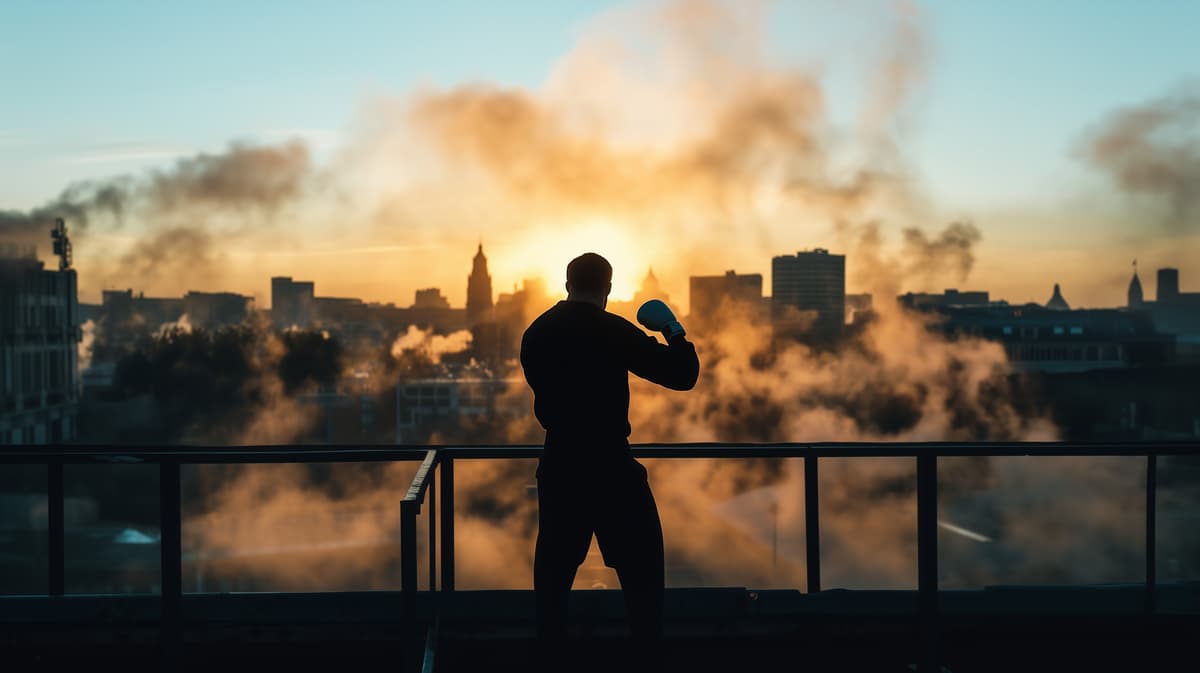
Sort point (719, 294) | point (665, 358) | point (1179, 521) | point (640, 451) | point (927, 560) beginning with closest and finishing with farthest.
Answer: point (665, 358)
point (927, 560)
point (640, 451)
point (1179, 521)
point (719, 294)

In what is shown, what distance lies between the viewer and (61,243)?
86188 mm

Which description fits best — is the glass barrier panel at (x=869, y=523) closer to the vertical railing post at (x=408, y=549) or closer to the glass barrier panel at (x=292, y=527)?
the glass barrier panel at (x=292, y=527)

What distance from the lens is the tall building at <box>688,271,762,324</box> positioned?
375ft

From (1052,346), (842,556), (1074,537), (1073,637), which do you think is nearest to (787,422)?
(842,556)

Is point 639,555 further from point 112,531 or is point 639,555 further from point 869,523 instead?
point 869,523

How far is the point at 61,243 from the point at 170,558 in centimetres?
9249

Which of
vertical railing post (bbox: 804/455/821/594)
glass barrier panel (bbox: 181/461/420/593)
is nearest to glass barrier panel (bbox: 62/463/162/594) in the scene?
glass barrier panel (bbox: 181/461/420/593)

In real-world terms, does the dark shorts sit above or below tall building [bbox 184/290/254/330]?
below

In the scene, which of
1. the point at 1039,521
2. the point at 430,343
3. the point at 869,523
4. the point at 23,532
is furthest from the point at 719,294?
the point at 23,532

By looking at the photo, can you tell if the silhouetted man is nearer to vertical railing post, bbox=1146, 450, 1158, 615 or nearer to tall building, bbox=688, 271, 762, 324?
vertical railing post, bbox=1146, 450, 1158, 615

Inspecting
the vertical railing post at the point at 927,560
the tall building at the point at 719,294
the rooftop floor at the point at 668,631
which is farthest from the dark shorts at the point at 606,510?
the tall building at the point at 719,294

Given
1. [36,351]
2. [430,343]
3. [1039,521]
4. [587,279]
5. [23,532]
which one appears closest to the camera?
[587,279]

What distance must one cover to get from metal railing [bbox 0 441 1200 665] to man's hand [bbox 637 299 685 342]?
94cm

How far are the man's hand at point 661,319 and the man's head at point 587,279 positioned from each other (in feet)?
0.53
